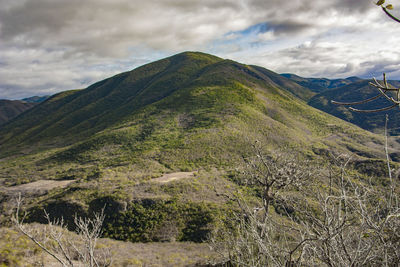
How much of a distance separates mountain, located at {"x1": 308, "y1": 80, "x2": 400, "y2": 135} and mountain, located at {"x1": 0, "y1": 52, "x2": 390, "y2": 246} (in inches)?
1832

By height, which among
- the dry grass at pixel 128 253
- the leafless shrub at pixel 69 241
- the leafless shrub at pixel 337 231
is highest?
the leafless shrub at pixel 337 231

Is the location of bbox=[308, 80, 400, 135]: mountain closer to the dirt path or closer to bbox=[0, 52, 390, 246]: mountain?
bbox=[0, 52, 390, 246]: mountain

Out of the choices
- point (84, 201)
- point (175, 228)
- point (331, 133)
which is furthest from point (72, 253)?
point (331, 133)

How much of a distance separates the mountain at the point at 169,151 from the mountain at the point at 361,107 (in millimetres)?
46529

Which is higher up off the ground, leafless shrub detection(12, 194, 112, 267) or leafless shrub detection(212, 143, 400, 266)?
leafless shrub detection(212, 143, 400, 266)

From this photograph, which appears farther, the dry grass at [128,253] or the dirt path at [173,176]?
the dirt path at [173,176]

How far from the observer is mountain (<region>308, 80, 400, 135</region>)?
10094 cm

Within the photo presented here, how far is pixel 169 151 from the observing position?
146ft

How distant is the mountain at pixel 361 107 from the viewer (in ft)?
331

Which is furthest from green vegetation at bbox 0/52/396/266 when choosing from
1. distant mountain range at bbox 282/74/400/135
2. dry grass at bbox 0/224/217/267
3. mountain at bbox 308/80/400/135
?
distant mountain range at bbox 282/74/400/135

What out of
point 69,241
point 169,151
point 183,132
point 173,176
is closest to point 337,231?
point 69,241

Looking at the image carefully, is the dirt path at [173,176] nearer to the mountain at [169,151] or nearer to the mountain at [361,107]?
the mountain at [169,151]

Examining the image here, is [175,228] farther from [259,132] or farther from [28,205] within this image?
[259,132]

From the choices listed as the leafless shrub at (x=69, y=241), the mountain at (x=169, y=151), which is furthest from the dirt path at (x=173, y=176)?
the leafless shrub at (x=69, y=241)
